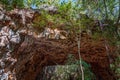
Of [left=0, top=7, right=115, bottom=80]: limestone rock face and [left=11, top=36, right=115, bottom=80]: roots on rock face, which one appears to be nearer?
[left=0, top=7, right=115, bottom=80]: limestone rock face

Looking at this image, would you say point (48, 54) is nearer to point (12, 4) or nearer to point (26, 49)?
point (26, 49)

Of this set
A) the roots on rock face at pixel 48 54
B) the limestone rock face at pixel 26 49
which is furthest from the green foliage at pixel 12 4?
the roots on rock face at pixel 48 54

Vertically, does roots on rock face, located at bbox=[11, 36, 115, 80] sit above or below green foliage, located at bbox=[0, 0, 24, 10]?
Answer: below

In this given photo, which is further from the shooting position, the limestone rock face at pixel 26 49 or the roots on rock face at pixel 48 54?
the roots on rock face at pixel 48 54

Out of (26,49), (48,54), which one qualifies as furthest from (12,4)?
(48,54)

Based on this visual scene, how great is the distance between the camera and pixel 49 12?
6.42 metres

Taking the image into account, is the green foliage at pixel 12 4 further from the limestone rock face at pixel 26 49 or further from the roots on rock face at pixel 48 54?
the roots on rock face at pixel 48 54

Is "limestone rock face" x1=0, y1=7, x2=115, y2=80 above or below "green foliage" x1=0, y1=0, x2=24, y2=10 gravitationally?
below

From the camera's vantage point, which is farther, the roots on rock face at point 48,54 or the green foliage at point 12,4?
the roots on rock face at point 48,54

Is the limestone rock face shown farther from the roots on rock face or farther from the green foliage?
the green foliage

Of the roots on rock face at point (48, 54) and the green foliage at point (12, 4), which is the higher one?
the green foliage at point (12, 4)

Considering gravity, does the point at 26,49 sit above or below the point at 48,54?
above

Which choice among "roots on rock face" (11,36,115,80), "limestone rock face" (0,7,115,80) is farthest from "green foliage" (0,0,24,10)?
"roots on rock face" (11,36,115,80)

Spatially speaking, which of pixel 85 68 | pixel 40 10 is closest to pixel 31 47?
pixel 40 10
